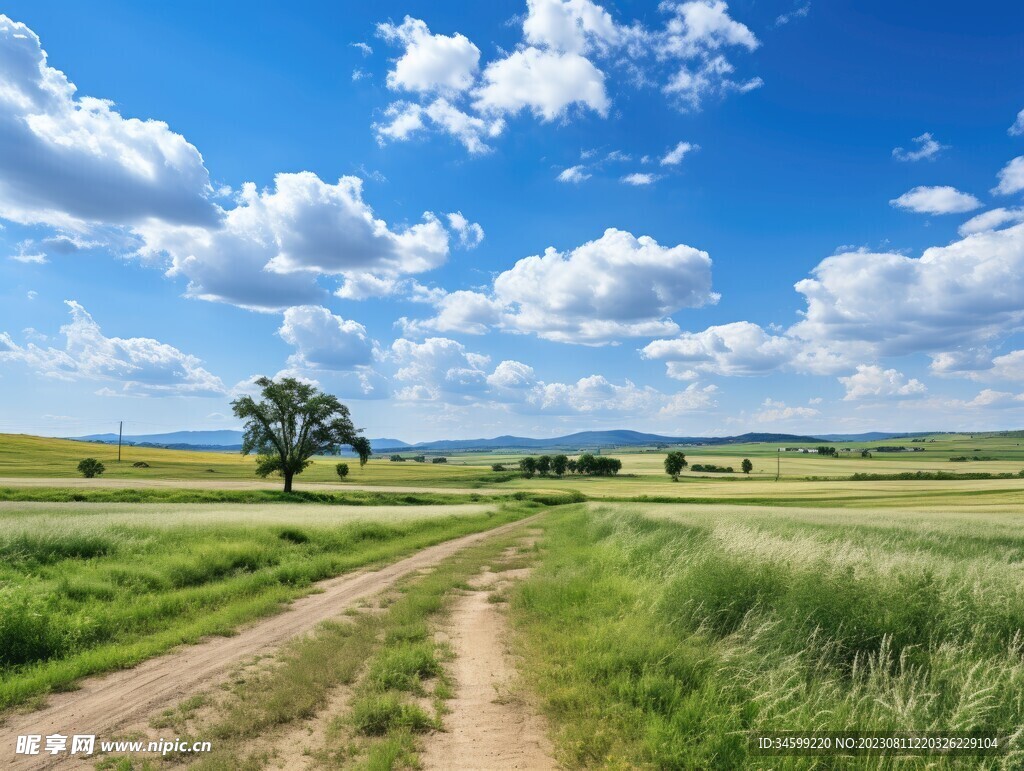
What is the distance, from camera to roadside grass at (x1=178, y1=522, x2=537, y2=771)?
5.87 meters

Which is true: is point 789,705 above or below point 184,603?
above

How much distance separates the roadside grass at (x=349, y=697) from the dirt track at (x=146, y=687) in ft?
2.37

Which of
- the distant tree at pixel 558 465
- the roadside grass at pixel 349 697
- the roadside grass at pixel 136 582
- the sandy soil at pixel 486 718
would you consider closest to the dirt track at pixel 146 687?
the roadside grass at pixel 136 582

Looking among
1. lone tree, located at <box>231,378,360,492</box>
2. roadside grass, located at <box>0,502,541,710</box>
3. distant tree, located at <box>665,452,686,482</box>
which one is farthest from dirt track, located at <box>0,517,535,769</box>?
distant tree, located at <box>665,452,686,482</box>

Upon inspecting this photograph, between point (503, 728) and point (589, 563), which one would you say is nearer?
point (503, 728)

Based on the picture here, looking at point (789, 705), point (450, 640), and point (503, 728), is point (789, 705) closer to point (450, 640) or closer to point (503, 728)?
point (503, 728)

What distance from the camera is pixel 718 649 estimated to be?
7.75m

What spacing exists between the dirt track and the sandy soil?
339 centimetres

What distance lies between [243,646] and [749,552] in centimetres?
1040

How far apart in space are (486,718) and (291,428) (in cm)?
5350

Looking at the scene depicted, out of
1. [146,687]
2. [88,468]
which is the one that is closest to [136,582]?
[146,687]

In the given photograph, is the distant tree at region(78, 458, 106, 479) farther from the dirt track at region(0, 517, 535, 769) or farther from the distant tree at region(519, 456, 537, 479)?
the distant tree at region(519, 456, 537, 479)

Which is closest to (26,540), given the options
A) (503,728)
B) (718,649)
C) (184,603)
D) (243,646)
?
(184,603)

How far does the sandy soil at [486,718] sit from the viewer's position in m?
5.84
